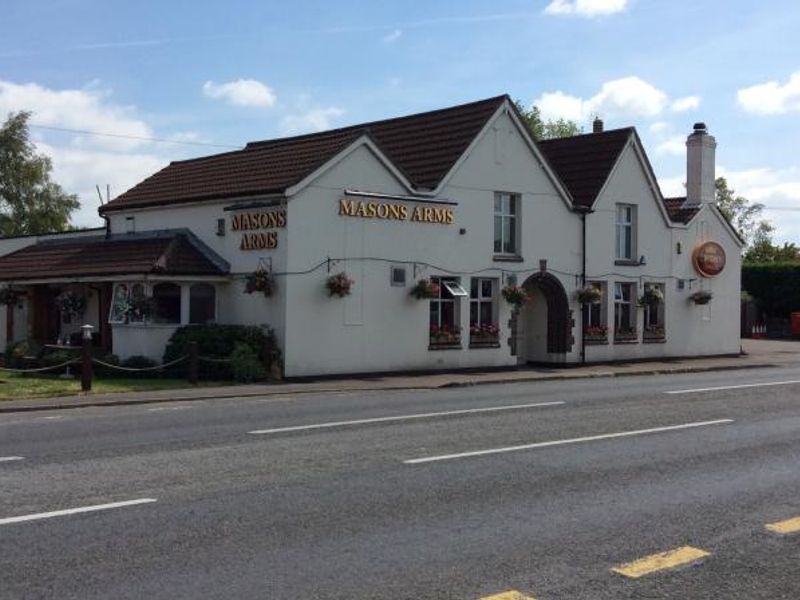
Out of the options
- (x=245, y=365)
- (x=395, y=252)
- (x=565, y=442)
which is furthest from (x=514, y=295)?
(x=565, y=442)

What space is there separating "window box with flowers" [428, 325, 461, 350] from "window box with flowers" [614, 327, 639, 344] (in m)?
6.73

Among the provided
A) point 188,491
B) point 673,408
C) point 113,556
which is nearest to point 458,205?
point 673,408

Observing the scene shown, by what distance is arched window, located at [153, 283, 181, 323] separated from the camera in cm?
2336

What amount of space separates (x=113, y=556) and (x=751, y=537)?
464cm

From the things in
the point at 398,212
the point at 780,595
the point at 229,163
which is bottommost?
the point at 780,595

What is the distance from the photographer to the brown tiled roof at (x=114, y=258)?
2302 centimetres

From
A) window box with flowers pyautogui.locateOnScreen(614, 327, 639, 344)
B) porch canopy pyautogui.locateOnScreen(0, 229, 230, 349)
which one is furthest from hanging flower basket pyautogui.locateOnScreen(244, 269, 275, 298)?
window box with flowers pyautogui.locateOnScreen(614, 327, 639, 344)

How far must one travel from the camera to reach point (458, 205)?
2545 cm

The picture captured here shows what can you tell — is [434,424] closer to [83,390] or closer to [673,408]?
[673,408]

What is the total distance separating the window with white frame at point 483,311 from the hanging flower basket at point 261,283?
629cm

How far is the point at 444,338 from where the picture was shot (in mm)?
25094

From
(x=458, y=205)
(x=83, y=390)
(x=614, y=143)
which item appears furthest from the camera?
(x=614, y=143)

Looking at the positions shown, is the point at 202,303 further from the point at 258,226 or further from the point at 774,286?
the point at 774,286

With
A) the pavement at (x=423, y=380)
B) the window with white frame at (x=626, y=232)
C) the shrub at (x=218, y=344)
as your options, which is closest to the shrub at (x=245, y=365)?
the shrub at (x=218, y=344)
